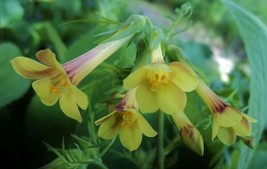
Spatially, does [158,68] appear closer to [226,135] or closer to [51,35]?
[226,135]

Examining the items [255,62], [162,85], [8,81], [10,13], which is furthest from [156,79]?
[10,13]

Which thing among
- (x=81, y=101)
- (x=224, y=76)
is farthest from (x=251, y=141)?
(x=224, y=76)

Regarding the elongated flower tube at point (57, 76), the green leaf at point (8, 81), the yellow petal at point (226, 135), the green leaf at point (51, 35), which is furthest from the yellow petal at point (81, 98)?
the green leaf at point (51, 35)

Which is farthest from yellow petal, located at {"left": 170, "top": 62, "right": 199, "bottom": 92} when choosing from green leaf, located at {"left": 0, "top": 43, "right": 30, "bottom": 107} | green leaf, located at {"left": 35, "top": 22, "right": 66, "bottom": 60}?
green leaf, located at {"left": 35, "top": 22, "right": 66, "bottom": 60}

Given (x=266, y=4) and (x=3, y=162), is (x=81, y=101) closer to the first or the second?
(x=3, y=162)

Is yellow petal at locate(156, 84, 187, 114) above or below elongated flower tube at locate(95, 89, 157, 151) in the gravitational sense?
above

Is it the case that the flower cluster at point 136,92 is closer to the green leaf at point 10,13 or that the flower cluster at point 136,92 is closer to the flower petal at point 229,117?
the flower petal at point 229,117

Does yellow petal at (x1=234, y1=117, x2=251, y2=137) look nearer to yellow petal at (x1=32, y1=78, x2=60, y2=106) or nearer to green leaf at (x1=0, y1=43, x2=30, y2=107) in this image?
yellow petal at (x1=32, y1=78, x2=60, y2=106)
